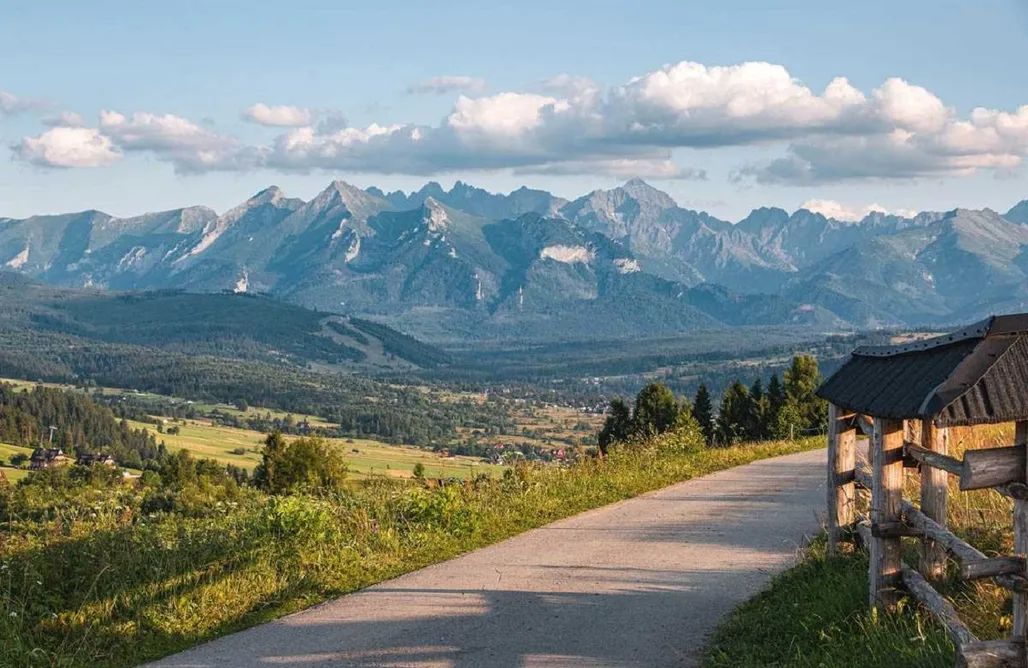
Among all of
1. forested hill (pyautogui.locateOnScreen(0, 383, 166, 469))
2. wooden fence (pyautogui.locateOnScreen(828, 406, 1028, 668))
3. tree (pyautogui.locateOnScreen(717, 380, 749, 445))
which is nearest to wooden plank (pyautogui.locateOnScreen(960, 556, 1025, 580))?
wooden fence (pyautogui.locateOnScreen(828, 406, 1028, 668))

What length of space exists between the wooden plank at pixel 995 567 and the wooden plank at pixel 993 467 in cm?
56

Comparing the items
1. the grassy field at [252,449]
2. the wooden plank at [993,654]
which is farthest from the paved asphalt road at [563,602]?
the grassy field at [252,449]

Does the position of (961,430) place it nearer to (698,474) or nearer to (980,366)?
(698,474)

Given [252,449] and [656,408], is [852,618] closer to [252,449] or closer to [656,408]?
[656,408]

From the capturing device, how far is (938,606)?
8.45 meters

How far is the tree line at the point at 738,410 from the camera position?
5806 centimetres

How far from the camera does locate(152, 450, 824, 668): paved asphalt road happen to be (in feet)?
35.6

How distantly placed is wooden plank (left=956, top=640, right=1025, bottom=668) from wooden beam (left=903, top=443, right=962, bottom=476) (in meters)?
1.25

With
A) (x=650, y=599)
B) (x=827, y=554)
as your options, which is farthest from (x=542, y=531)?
(x=827, y=554)

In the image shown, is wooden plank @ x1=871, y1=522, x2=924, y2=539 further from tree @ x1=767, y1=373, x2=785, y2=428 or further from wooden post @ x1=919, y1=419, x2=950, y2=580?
tree @ x1=767, y1=373, x2=785, y2=428

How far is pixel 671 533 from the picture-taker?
1647 cm

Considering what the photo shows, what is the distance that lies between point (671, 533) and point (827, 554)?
4.45 meters

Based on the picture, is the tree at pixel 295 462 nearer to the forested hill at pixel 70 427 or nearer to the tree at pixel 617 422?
the tree at pixel 617 422

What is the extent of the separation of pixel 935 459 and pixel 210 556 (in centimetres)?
918
